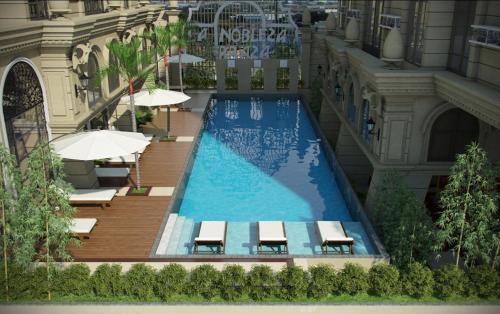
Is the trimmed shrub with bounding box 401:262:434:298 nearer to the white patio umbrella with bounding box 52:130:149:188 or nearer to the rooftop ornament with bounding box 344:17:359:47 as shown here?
the white patio umbrella with bounding box 52:130:149:188

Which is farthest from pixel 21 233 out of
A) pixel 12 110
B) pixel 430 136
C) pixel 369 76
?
pixel 430 136

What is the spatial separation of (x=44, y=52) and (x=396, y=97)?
11629 mm

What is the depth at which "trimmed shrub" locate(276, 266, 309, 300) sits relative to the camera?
1119 centimetres

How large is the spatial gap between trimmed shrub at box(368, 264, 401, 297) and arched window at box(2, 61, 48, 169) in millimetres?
11089

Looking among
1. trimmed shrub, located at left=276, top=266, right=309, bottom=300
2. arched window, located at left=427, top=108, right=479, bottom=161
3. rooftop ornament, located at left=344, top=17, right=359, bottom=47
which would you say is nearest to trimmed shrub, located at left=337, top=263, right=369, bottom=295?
trimmed shrub, located at left=276, top=266, right=309, bottom=300

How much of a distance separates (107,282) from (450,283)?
27.7 feet

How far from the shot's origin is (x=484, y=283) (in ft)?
36.4

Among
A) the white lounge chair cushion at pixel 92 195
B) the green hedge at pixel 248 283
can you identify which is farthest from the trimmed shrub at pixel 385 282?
the white lounge chair cushion at pixel 92 195

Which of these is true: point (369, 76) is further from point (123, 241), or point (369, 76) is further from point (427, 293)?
point (123, 241)

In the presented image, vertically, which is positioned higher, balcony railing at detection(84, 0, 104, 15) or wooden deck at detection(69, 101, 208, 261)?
balcony railing at detection(84, 0, 104, 15)

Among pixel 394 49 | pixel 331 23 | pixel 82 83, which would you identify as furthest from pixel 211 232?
pixel 331 23

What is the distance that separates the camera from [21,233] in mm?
11133

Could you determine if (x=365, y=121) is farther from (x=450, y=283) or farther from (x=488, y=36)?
(x=450, y=283)

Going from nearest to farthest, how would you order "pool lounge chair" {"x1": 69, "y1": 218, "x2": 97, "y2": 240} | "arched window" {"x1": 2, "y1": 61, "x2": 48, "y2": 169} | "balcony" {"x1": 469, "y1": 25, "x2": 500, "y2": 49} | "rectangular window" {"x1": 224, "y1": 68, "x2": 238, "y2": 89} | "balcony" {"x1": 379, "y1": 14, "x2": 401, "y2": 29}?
"balcony" {"x1": 469, "y1": 25, "x2": 500, "y2": 49}
"arched window" {"x1": 2, "y1": 61, "x2": 48, "y2": 169}
"pool lounge chair" {"x1": 69, "y1": 218, "x2": 97, "y2": 240}
"balcony" {"x1": 379, "y1": 14, "x2": 401, "y2": 29}
"rectangular window" {"x1": 224, "y1": 68, "x2": 238, "y2": 89}
